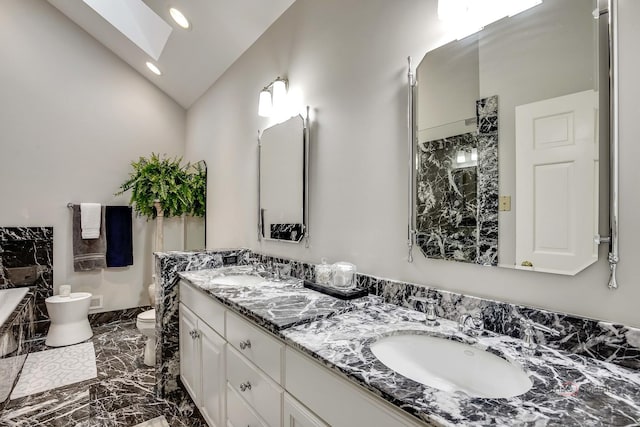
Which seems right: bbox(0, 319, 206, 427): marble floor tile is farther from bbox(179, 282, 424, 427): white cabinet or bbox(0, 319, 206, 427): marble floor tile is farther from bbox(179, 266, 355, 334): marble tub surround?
bbox(179, 266, 355, 334): marble tub surround

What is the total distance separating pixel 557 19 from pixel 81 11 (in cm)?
396

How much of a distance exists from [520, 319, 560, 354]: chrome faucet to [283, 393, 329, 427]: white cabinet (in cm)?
62

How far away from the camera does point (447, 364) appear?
1016mm

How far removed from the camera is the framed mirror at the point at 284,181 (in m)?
2.03

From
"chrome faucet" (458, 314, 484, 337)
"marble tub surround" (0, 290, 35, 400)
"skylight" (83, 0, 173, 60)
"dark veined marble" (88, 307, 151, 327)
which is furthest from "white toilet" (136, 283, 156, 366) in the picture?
"skylight" (83, 0, 173, 60)

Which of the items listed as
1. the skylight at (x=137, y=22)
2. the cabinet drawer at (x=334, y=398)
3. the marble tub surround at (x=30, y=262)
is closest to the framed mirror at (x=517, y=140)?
the cabinet drawer at (x=334, y=398)

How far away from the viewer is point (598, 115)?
2.91ft

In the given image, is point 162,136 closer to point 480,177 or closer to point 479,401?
point 480,177

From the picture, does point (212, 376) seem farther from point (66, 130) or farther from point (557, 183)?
point (66, 130)

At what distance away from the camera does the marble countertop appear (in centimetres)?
62

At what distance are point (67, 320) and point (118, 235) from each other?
3.14ft

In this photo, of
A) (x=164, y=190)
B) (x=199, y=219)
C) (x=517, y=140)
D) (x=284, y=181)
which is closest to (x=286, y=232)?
(x=284, y=181)

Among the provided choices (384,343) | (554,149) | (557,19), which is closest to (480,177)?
(554,149)

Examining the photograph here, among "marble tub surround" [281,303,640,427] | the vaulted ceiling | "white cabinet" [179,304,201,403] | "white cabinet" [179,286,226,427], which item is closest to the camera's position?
"marble tub surround" [281,303,640,427]
